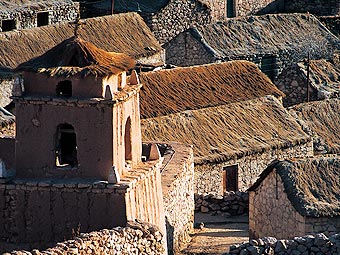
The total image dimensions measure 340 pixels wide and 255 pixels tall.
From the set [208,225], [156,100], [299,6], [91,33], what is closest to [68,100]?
[208,225]

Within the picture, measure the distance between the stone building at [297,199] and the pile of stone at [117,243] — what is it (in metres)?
5.46

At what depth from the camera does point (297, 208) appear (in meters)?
40.6

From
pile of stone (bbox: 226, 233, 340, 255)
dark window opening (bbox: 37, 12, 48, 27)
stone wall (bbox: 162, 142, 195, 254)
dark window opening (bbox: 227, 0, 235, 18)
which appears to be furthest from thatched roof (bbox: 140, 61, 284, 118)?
pile of stone (bbox: 226, 233, 340, 255)

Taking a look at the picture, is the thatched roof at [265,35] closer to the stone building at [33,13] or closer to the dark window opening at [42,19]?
the stone building at [33,13]

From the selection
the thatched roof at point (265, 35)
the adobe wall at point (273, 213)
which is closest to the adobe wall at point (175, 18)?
the thatched roof at point (265, 35)

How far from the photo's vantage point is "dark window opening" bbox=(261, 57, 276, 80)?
64875 mm

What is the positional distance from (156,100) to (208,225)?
24.3 ft

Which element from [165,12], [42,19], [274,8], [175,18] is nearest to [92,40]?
[42,19]

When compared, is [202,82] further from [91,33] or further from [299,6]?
[299,6]

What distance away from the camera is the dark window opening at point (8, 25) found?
198 feet

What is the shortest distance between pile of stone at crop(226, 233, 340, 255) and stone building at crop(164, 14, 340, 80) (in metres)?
30.0

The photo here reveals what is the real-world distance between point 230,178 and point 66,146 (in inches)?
605

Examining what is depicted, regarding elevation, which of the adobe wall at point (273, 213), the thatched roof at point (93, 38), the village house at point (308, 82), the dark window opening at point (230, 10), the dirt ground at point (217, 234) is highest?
the dark window opening at point (230, 10)

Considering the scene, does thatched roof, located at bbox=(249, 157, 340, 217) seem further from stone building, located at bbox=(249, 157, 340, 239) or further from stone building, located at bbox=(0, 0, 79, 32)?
stone building, located at bbox=(0, 0, 79, 32)
